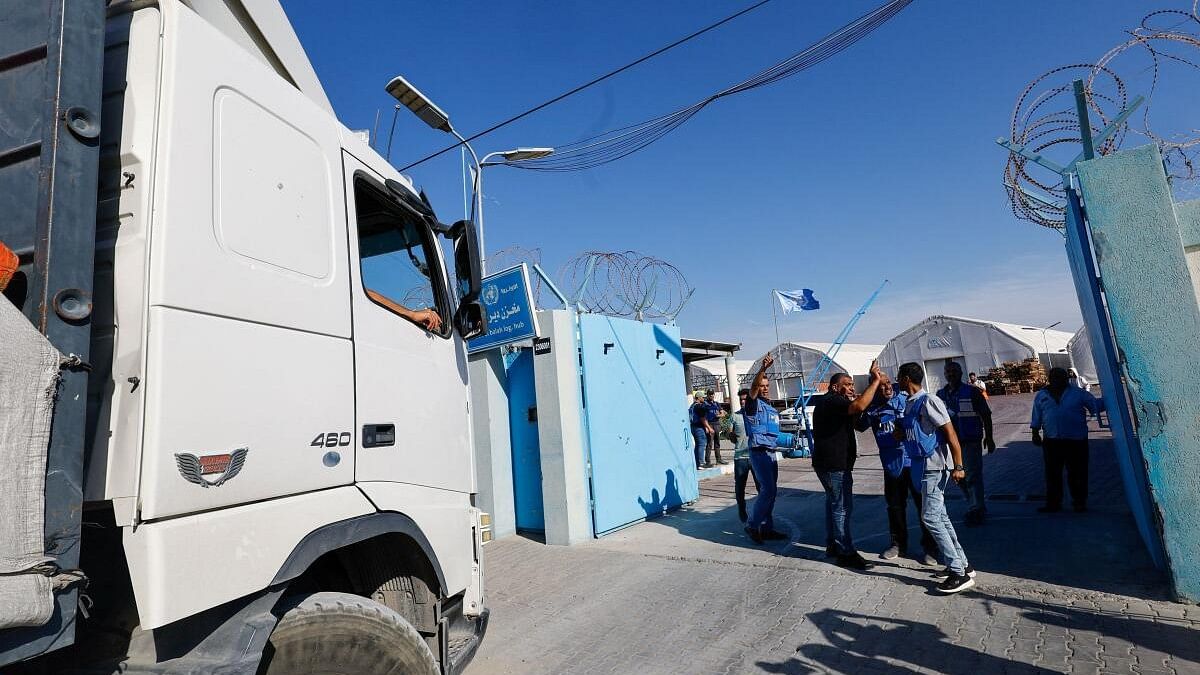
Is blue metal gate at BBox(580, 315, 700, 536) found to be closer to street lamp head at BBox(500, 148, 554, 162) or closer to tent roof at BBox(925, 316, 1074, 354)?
street lamp head at BBox(500, 148, 554, 162)

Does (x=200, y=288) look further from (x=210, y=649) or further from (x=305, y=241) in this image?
(x=210, y=649)

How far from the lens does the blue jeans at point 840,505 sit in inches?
210

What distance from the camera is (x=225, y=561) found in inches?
68.6

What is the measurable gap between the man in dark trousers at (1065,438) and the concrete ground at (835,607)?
11.1 inches

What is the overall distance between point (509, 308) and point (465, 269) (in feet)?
12.1

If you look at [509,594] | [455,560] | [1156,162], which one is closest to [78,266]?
[455,560]

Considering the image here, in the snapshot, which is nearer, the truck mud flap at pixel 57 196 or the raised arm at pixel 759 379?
the truck mud flap at pixel 57 196

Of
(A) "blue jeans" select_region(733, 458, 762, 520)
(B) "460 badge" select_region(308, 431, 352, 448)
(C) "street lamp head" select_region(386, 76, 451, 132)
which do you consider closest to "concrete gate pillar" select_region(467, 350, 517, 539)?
(A) "blue jeans" select_region(733, 458, 762, 520)

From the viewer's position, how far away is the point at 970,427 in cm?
641

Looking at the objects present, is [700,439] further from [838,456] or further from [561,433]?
[838,456]

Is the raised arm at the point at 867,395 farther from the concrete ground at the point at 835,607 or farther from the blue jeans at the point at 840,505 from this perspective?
the concrete ground at the point at 835,607

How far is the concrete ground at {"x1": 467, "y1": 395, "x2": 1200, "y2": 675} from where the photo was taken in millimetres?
3543

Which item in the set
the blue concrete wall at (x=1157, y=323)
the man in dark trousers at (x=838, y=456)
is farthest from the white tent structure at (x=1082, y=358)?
the blue concrete wall at (x=1157, y=323)

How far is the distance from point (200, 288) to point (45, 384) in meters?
0.49
